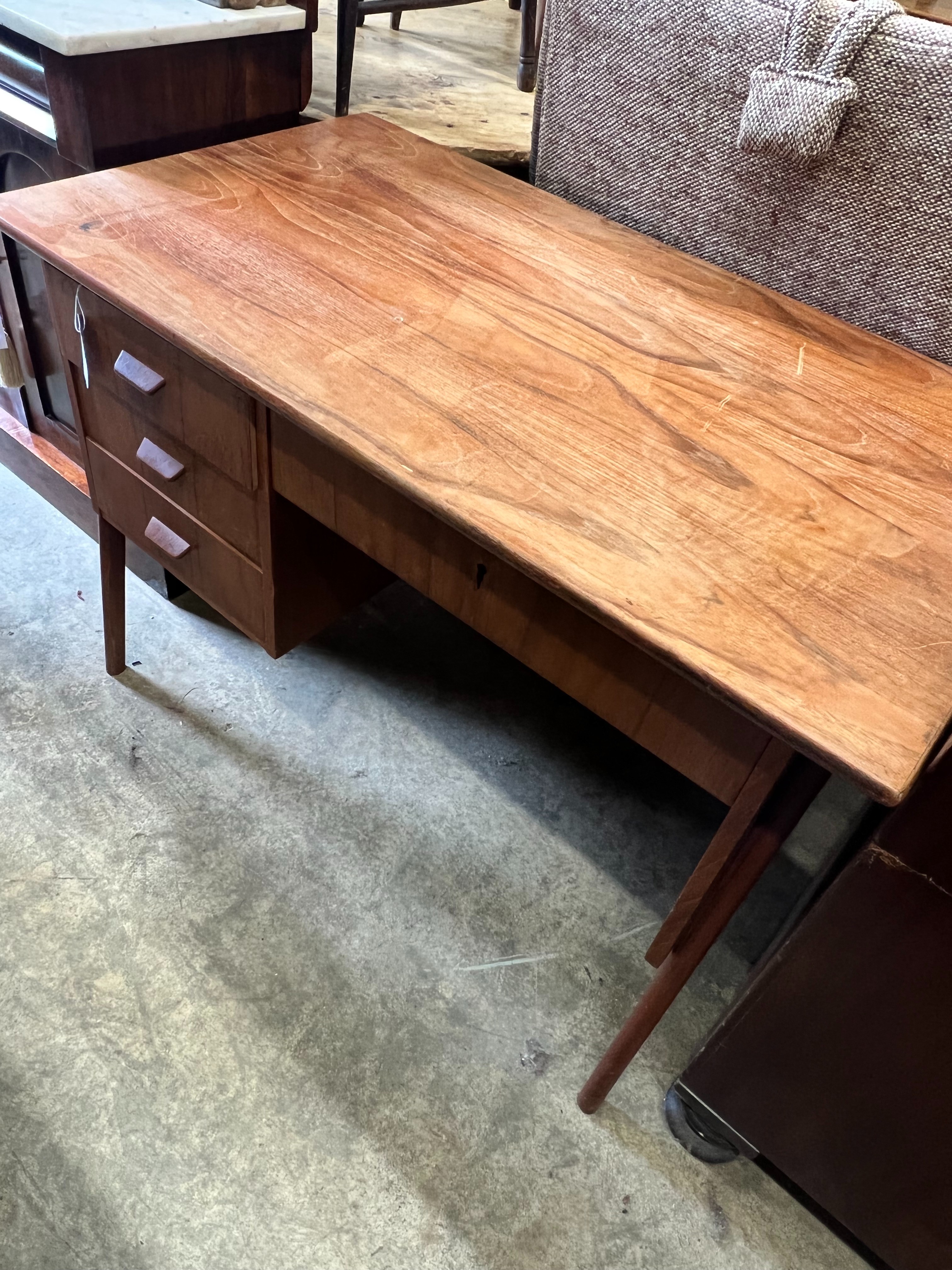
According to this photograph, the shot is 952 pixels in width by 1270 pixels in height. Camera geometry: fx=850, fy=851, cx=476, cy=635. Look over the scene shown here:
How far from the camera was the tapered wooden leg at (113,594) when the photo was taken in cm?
119

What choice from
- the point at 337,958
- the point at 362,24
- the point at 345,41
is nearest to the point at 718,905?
the point at 337,958

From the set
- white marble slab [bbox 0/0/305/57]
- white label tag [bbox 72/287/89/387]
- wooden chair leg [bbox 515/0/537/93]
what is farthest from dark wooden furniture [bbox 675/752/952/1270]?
wooden chair leg [bbox 515/0/537/93]

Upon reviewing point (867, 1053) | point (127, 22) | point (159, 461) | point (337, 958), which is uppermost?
point (127, 22)

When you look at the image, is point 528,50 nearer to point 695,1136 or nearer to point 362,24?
point 362,24

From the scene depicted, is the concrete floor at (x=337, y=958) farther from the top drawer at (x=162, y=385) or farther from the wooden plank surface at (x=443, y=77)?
the wooden plank surface at (x=443, y=77)

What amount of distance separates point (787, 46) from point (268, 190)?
0.59m

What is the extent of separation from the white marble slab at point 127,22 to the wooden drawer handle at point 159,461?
0.46 meters

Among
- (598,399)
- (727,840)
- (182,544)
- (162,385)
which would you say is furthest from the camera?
(182,544)

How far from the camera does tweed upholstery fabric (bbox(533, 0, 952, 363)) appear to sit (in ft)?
2.77

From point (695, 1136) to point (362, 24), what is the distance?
7.27 feet

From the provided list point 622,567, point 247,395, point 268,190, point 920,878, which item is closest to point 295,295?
point 247,395

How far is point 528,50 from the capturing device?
167 centimetres

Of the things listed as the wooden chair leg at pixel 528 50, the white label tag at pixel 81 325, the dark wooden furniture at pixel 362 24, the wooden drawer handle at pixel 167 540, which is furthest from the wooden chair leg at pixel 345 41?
the wooden drawer handle at pixel 167 540

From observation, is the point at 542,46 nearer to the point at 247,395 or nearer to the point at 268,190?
the point at 268,190
